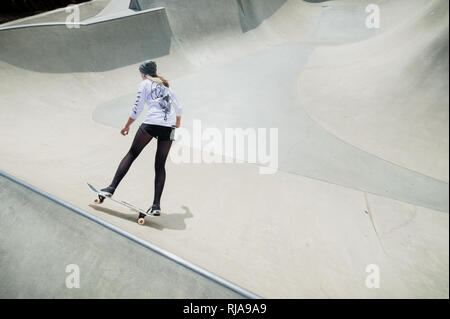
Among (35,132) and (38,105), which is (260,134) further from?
(38,105)

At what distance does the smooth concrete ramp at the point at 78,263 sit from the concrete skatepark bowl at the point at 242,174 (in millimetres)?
11

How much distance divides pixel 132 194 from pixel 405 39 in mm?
6090

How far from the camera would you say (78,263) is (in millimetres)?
2254

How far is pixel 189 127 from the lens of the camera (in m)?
5.58

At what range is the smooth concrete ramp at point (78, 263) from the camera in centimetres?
210

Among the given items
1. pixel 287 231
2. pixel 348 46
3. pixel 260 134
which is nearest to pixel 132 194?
pixel 287 231

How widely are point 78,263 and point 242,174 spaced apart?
8.30 feet

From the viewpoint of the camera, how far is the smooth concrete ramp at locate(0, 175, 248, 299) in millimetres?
2100
